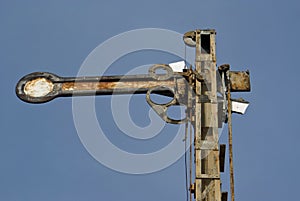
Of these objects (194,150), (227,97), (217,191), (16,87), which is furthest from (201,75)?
(16,87)

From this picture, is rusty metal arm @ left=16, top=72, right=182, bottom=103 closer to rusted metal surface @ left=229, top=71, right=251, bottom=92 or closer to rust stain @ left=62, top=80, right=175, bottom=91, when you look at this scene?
rust stain @ left=62, top=80, right=175, bottom=91

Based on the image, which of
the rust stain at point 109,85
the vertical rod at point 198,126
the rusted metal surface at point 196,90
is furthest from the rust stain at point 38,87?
the vertical rod at point 198,126

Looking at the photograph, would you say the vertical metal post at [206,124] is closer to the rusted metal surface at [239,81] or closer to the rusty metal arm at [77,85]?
the rusted metal surface at [239,81]

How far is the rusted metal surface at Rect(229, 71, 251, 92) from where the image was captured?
28.6 feet

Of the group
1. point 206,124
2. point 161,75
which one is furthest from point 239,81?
point 161,75

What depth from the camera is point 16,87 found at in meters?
9.23

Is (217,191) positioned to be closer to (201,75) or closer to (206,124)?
(206,124)

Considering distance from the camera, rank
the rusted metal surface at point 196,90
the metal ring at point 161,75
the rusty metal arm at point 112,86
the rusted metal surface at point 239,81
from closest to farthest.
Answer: the rusted metal surface at point 196,90
the rusted metal surface at point 239,81
the rusty metal arm at point 112,86
the metal ring at point 161,75

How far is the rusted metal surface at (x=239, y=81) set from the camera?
8703mm

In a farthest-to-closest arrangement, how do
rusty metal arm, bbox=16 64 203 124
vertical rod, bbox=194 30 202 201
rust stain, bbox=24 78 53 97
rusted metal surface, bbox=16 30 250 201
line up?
rust stain, bbox=24 78 53 97 → rusty metal arm, bbox=16 64 203 124 → rusted metal surface, bbox=16 30 250 201 → vertical rod, bbox=194 30 202 201

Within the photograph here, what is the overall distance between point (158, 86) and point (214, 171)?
5.20 feet

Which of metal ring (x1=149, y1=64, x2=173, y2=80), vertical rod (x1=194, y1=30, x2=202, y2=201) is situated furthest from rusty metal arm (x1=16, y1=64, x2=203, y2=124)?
vertical rod (x1=194, y1=30, x2=202, y2=201)

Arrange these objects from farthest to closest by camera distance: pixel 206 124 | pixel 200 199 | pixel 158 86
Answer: pixel 158 86 → pixel 206 124 → pixel 200 199

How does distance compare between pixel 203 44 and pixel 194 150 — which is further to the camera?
pixel 203 44
